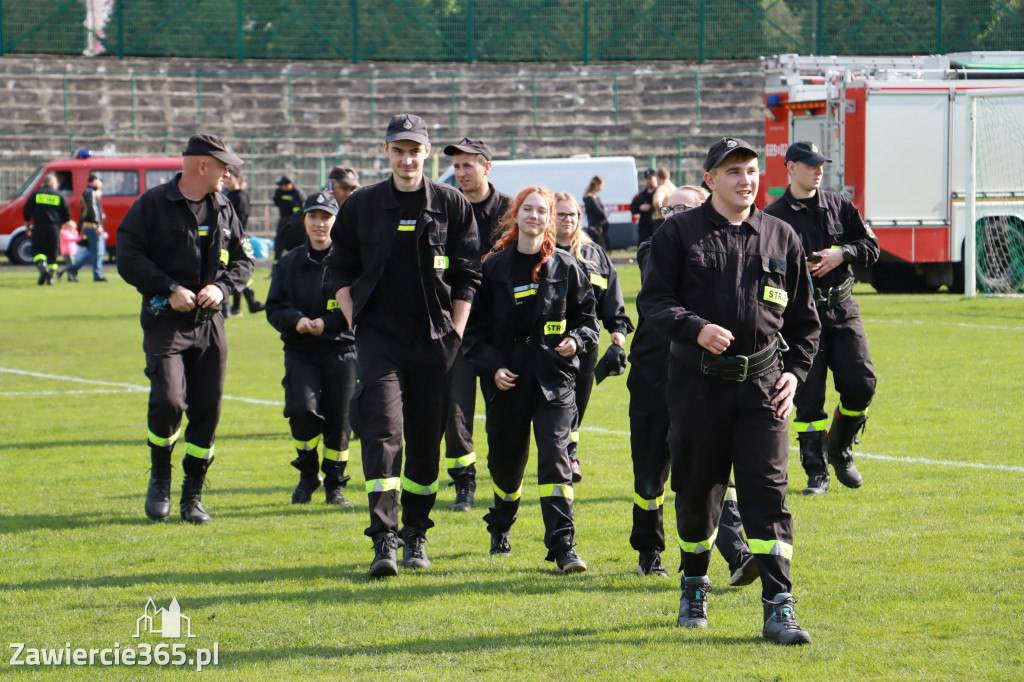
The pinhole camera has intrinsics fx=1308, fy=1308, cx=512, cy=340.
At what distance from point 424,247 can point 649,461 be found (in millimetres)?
1552

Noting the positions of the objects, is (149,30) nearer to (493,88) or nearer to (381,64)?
(381,64)

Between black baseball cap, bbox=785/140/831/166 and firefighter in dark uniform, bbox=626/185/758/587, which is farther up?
black baseball cap, bbox=785/140/831/166

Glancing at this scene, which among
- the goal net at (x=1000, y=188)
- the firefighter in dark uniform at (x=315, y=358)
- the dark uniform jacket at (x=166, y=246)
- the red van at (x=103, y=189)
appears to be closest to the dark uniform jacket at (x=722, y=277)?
the dark uniform jacket at (x=166, y=246)

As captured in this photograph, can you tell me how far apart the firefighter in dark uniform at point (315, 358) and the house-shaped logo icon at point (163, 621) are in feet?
8.02

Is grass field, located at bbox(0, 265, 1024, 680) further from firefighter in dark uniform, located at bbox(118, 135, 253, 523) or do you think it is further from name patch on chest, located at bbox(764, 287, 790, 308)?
name patch on chest, located at bbox(764, 287, 790, 308)

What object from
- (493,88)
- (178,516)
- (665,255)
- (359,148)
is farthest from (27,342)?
(493,88)

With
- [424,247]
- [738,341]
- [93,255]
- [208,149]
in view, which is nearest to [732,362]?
[738,341]

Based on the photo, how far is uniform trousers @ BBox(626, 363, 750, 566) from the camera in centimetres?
638

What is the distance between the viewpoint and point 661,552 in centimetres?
658

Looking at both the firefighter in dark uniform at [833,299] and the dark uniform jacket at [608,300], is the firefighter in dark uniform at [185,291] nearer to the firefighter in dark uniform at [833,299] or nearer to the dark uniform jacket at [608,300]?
the dark uniform jacket at [608,300]

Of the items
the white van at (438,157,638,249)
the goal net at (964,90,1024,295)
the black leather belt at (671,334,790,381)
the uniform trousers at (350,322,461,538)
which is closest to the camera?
the black leather belt at (671,334,790,381)

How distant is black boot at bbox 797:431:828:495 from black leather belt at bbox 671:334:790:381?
300cm

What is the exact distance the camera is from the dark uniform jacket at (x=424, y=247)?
258 inches
